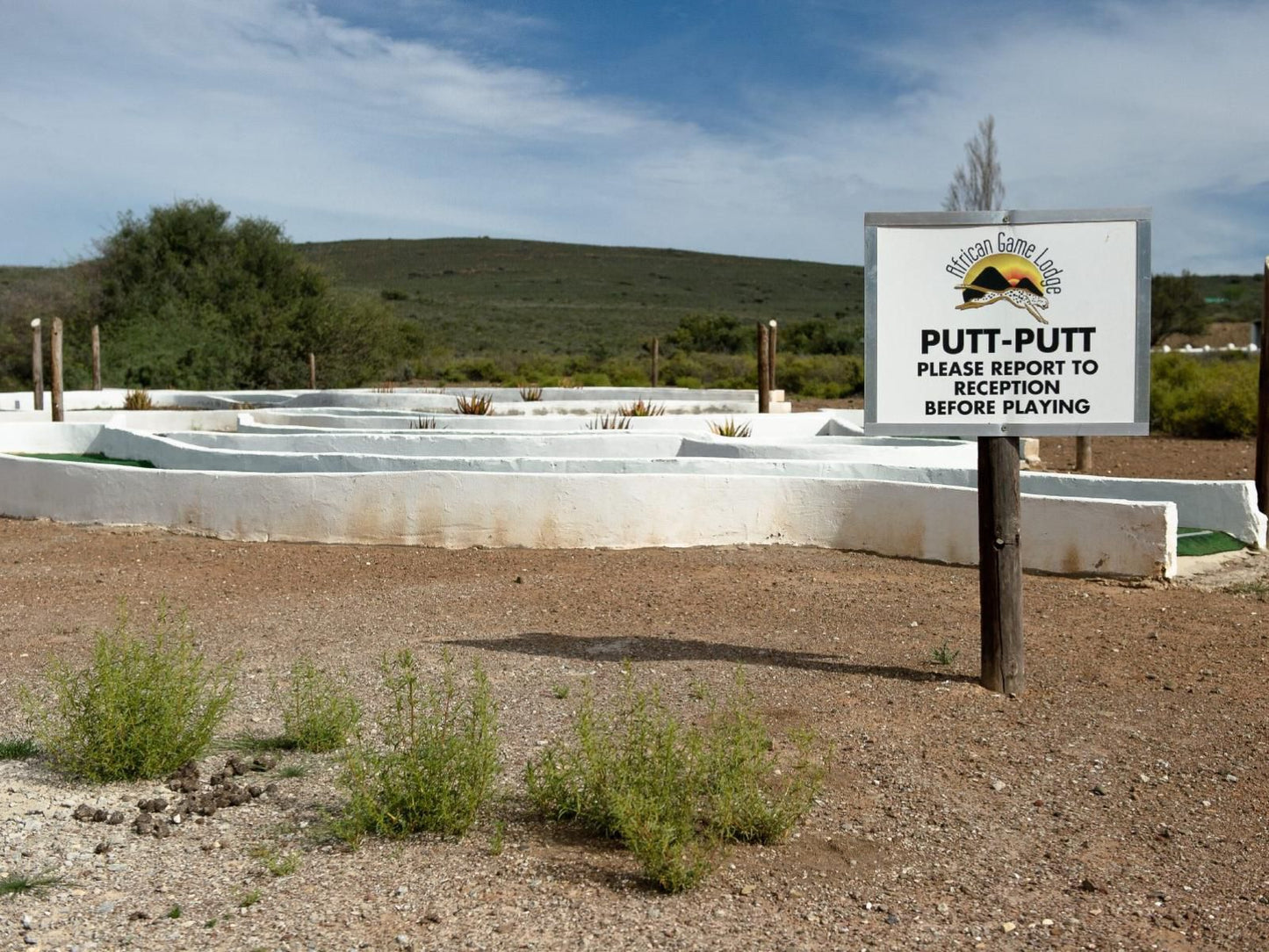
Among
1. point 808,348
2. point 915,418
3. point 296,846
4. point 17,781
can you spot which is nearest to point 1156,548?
point 915,418

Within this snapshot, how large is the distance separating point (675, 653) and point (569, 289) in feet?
237

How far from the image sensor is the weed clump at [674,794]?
3.89 meters

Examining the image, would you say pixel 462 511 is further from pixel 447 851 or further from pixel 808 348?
pixel 808 348

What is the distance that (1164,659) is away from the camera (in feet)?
21.8

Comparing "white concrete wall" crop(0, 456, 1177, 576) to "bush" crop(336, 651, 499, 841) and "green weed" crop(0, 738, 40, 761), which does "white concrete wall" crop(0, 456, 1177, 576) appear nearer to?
"green weed" crop(0, 738, 40, 761)

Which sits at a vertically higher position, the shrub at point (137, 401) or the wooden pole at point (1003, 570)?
the shrub at point (137, 401)

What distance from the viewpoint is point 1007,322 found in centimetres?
598

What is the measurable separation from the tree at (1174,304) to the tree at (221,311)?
33.6m

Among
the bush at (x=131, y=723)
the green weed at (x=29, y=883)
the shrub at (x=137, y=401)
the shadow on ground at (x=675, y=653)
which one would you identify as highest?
the shrub at (x=137, y=401)

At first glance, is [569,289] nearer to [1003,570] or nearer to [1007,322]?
[1007,322]

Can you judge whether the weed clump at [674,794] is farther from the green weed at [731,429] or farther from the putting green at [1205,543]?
the green weed at [731,429]

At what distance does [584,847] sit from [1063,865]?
1.51 m

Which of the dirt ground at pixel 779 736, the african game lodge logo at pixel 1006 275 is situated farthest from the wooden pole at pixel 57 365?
the african game lodge logo at pixel 1006 275

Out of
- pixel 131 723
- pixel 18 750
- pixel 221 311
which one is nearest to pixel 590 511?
pixel 18 750
